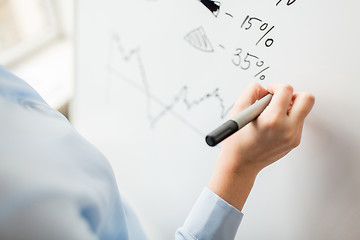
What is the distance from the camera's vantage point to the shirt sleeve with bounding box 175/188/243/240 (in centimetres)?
36

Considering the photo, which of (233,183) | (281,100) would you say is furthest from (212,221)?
(281,100)

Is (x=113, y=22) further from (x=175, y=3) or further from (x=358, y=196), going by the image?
(x=358, y=196)

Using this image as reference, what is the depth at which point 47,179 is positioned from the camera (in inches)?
9.2

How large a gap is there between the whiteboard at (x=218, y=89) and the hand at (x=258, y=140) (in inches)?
1.2

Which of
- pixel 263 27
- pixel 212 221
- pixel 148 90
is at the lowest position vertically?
pixel 212 221

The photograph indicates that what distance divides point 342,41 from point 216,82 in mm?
154

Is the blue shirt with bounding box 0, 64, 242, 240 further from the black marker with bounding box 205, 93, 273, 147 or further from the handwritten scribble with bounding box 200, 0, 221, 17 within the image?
the handwritten scribble with bounding box 200, 0, 221, 17

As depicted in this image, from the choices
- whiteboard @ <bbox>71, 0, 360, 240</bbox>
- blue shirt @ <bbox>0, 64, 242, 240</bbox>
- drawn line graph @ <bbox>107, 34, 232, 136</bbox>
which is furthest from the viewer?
drawn line graph @ <bbox>107, 34, 232, 136</bbox>

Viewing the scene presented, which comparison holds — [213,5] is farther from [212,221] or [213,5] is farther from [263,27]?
[212,221]

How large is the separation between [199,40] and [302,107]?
0.16 meters

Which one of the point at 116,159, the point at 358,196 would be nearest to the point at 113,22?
the point at 116,159

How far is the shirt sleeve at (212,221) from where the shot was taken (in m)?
0.36

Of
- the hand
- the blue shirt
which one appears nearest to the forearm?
the hand

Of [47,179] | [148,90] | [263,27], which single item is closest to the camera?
[47,179]
